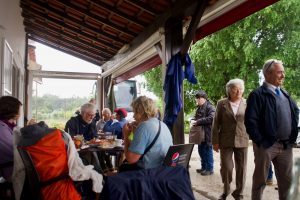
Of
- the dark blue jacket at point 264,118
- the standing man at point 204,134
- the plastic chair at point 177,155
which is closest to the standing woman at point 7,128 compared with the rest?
the plastic chair at point 177,155

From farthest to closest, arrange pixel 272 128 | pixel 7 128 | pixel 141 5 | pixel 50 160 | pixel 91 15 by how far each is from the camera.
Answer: pixel 91 15 < pixel 141 5 < pixel 272 128 < pixel 7 128 < pixel 50 160

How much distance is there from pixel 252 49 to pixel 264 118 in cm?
811

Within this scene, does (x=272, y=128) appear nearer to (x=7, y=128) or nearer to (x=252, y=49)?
(x=7, y=128)

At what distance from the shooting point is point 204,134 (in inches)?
229

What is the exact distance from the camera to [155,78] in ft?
50.7

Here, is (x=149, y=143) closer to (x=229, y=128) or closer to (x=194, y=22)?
(x=229, y=128)

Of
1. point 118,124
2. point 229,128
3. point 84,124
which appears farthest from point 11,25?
point 229,128

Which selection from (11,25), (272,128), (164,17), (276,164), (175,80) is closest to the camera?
(272,128)

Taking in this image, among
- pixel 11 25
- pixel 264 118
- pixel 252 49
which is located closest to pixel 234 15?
pixel 264 118

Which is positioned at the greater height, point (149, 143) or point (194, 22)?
point (194, 22)

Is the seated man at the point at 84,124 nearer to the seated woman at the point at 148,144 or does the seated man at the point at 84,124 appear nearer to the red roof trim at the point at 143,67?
the seated woman at the point at 148,144

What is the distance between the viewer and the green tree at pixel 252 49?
1052cm

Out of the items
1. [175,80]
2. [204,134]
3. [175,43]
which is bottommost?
[204,134]

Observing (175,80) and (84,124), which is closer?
(175,80)
